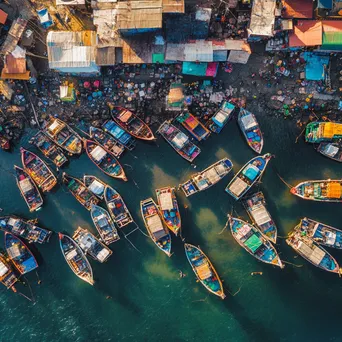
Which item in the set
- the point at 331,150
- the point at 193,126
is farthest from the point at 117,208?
the point at 331,150

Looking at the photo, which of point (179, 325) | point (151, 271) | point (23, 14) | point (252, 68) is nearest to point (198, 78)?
point (252, 68)

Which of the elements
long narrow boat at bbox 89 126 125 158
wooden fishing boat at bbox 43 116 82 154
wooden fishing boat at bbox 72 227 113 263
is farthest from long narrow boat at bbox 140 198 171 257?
wooden fishing boat at bbox 43 116 82 154

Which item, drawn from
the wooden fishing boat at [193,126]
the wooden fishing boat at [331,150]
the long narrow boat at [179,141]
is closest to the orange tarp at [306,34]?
the wooden fishing boat at [331,150]

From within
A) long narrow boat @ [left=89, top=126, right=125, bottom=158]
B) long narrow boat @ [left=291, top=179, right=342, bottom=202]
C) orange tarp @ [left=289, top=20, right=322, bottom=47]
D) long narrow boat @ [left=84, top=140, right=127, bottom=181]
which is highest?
orange tarp @ [left=289, top=20, right=322, bottom=47]

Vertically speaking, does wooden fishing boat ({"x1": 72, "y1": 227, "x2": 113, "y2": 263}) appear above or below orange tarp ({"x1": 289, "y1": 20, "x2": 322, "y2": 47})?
below

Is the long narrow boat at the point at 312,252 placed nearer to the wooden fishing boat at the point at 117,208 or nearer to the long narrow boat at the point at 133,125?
the wooden fishing boat at the point at 117,208

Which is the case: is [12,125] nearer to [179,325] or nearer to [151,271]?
[151,271]

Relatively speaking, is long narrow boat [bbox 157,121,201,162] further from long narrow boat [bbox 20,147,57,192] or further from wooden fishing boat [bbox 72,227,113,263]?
wooden fishing boat [bbox 72,227,113,263]
